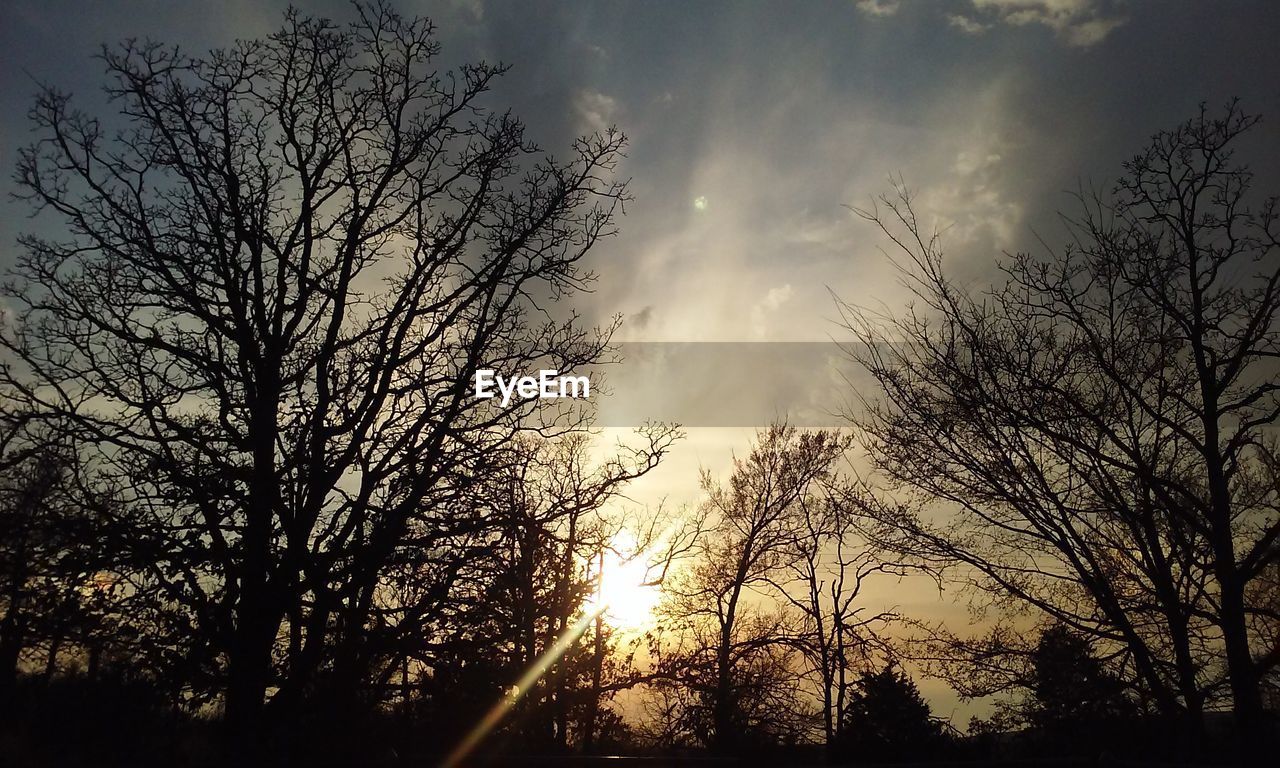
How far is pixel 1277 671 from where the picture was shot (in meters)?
10.4

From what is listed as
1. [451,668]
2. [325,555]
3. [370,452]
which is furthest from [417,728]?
[370,452]

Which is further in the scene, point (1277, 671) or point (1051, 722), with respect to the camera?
point (1051, 722)

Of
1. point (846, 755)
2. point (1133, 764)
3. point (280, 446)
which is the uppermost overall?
point (280, 446)

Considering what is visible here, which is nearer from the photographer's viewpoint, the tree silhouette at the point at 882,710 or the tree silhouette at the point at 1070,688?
the tree silhouette at the point at 1070,688

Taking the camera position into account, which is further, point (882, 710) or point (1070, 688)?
point (882, 710)

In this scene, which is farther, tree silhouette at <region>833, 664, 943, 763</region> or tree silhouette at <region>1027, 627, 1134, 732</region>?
tree silhouette at <region>833, 664, 943, 763</region>

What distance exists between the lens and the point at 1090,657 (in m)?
11.2

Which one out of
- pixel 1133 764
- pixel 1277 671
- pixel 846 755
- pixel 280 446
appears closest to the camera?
pixel 1133 764

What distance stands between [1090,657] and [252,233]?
482 inches

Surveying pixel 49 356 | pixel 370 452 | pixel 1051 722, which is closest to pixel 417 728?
pixel 370 452

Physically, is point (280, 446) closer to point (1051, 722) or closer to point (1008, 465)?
point (1008, 465)

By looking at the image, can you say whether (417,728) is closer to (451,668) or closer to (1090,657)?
(451,668)

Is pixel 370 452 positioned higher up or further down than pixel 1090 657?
higher up

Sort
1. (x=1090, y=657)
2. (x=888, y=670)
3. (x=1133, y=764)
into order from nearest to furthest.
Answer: (x=1133, y=764) → (x=1090, y=657) → (x=888, y=670)
